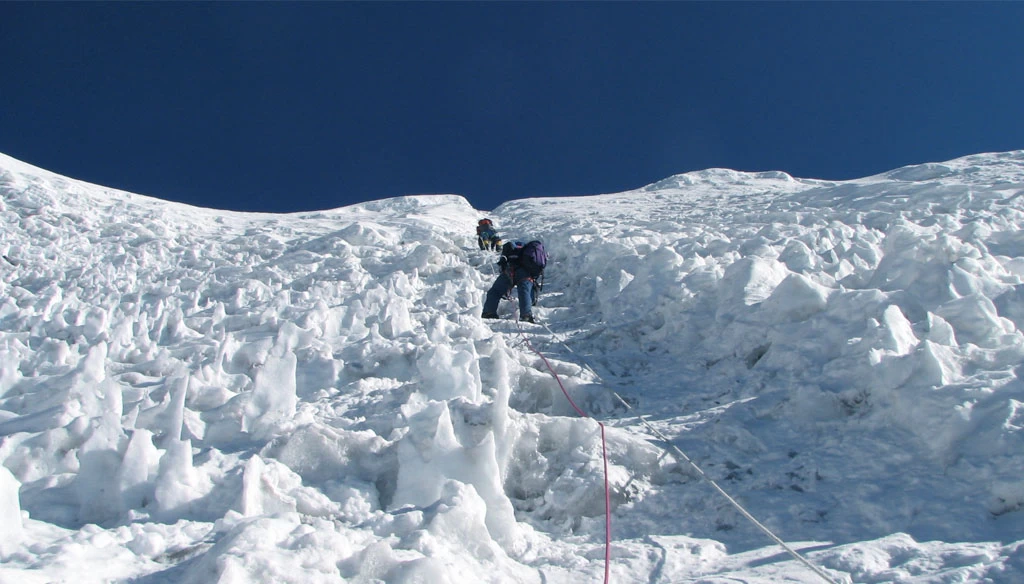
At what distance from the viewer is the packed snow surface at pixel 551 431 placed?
2.95 meters

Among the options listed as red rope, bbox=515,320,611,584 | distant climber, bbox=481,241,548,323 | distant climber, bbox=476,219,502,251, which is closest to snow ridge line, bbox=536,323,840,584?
red rope, bbox=515,320,611,584

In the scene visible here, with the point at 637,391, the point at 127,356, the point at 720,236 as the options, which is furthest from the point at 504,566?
the point at 720,236

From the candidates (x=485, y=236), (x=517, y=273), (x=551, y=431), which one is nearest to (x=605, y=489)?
(x=551, y=431)

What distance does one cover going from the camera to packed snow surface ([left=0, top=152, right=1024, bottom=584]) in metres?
2.95

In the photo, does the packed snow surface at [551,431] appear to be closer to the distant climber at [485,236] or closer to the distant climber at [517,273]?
the distant climber at [517,273]

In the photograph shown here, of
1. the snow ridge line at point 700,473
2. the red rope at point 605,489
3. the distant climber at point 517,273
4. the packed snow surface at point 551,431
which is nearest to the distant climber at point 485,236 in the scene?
the distant climber at point 517,273

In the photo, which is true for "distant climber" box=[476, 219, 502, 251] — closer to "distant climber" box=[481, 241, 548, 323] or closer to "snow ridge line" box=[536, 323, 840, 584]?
"distant climber" box=[481, 241, 548, 323]

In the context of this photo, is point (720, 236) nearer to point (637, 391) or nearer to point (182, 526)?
point (637, 391)

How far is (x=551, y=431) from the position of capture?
13.9 feet

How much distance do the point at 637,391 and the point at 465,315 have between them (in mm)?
3058

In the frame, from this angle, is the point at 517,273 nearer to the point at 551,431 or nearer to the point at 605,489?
the point at 551,431

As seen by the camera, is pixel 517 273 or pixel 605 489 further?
pixel 517 273

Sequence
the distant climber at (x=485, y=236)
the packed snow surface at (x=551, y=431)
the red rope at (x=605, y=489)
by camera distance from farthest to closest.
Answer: the distant climber at (x=485, y=236), the red rope at (x=605, y=489), the packed snow surface at (x=551, y=431)

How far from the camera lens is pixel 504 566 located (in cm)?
299
